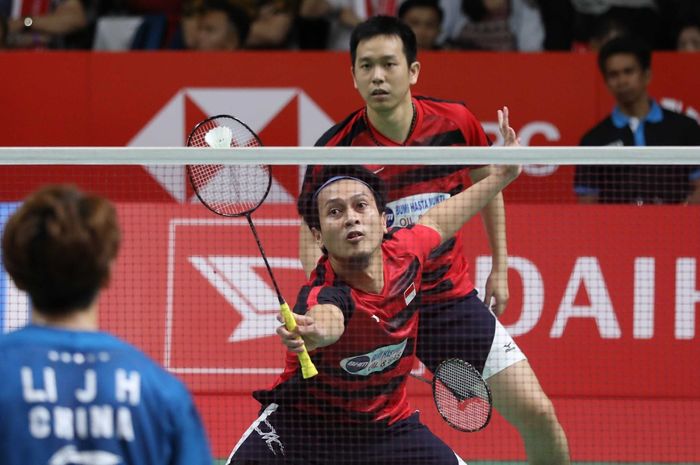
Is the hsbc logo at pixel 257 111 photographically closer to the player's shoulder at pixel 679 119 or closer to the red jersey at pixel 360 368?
the player's shoulder at pixel 679 119

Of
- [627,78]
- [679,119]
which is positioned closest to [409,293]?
[627,78]

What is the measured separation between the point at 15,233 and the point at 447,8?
686 cm

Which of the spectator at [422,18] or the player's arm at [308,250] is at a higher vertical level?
the spectator at [422,18]

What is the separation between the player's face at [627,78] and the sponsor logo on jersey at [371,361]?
12.5 feet

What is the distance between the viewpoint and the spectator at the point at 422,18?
911 centimetres

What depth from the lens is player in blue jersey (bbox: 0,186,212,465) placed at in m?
2.89

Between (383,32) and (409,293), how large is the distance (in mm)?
1397

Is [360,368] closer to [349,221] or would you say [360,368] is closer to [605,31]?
[349,221]

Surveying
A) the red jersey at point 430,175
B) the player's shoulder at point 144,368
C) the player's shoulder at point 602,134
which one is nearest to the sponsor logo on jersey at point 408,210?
the red jersey at point 430,175

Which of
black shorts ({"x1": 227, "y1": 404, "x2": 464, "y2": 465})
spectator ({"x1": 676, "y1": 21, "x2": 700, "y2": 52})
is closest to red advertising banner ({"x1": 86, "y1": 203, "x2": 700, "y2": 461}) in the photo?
black shorts ({"x1": 227, "y1": 404, "x2": 464, "y2": 465})

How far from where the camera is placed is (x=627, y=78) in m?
8.26

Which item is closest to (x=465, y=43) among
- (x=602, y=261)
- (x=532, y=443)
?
(x=602, y=261)

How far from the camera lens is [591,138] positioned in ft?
27.2

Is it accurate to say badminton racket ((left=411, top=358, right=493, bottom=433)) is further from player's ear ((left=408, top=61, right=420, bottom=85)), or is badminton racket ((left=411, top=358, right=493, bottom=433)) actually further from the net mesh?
the net mesh
